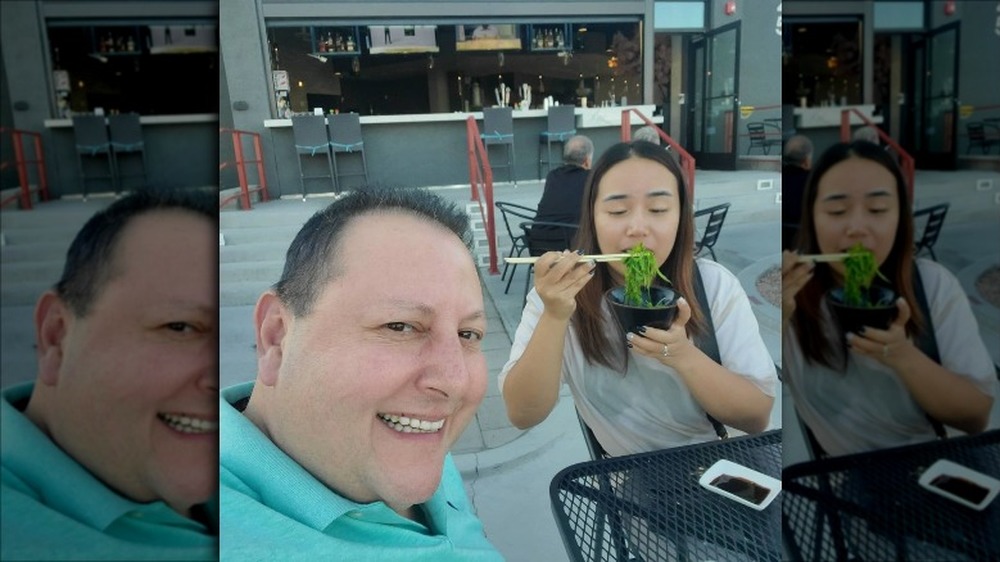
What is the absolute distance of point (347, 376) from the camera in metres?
1.26

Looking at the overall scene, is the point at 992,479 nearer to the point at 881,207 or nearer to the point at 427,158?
the point at 881,207

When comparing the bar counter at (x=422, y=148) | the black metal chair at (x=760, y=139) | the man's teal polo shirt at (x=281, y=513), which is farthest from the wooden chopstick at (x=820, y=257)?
the man's teal polo shirt at (x=281, y=513)

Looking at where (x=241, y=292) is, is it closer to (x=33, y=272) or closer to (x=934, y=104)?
(x=33, y=272)

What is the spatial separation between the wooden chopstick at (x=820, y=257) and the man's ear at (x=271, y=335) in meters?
0.85

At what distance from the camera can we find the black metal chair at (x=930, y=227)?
1038 mm

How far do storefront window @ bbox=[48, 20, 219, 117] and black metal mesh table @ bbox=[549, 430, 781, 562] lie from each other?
1010 millimetres

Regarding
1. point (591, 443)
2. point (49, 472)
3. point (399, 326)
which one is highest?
point (399, 326)

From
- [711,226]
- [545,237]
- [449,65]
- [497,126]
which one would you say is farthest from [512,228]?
[711,226]

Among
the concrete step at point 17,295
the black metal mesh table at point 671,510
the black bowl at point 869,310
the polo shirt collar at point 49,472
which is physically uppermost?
the concrete step at point 17,295

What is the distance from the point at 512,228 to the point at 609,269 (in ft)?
0.73

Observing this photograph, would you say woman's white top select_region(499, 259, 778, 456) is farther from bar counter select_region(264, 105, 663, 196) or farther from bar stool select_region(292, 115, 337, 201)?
bar stool select_region(292, 115, 337, 201)

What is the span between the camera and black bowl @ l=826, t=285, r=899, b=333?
105 centimetres

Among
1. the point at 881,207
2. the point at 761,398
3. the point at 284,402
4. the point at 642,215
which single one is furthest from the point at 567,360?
the point at 881,207

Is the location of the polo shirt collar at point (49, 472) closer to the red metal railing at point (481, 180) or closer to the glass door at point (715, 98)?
the red metal railing at point (481, 180)
